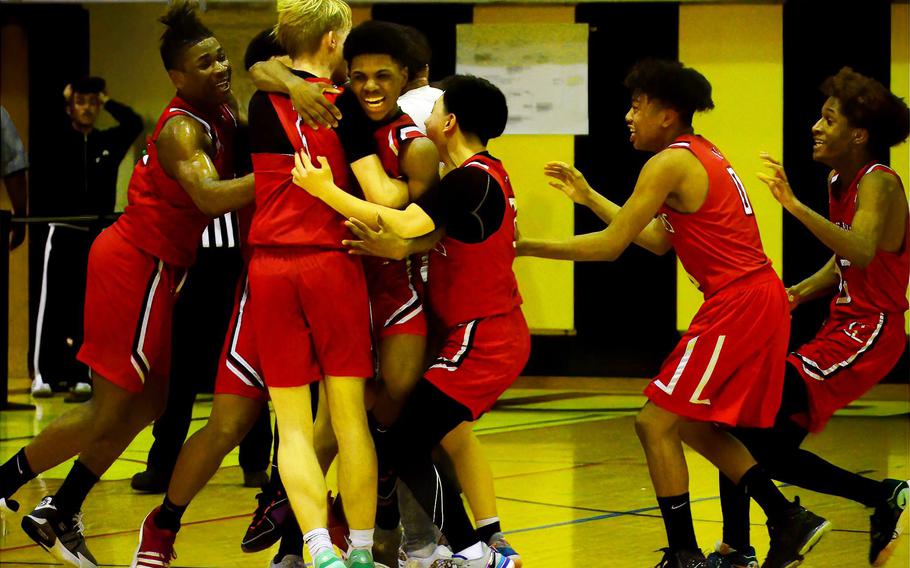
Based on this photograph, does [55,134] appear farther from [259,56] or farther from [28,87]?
[259,56]

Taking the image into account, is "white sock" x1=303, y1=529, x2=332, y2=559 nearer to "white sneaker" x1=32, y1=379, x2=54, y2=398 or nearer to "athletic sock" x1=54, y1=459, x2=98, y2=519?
"athletic sock" x1=54, y1=459, x2=98, y2=519

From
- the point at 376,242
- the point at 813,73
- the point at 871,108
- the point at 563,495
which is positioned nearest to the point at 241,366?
the point at 376,242

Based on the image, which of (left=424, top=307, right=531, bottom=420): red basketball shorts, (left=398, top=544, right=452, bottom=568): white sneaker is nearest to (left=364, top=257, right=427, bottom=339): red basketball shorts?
(left=424, top=307, right=531, bottom=420): red basketball shorts

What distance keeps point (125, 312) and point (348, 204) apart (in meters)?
1.06

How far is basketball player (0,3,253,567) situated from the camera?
14.1 ft

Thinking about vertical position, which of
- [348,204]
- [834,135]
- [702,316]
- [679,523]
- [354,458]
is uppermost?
[834,135]

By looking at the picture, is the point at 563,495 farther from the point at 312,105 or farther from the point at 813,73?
the point at 813,73

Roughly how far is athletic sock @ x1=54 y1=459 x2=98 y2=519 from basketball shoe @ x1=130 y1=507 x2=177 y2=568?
1.54ft

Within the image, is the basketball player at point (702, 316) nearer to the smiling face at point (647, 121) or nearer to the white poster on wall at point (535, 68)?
the smiling face at point (647, 121)

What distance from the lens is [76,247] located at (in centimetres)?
913

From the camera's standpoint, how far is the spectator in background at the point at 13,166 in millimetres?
8219

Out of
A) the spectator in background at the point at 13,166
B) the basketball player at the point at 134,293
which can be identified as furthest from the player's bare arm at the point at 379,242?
the spectator in background at the point at 13,166

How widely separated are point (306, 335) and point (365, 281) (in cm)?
25

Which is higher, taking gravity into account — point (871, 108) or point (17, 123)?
point (17, 123)
